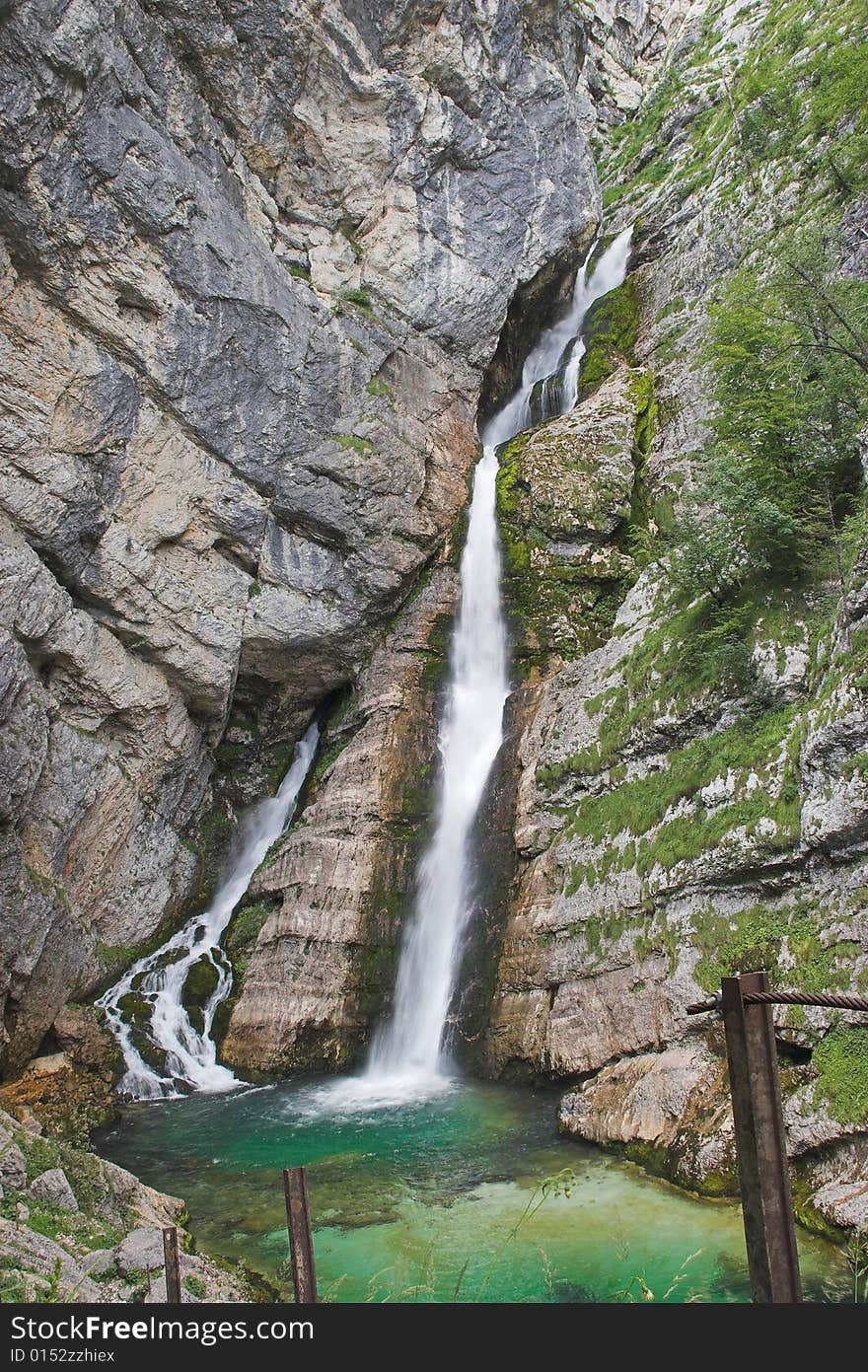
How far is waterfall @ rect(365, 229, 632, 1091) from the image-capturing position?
52.1 ft

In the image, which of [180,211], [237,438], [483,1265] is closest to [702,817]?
[483,1265]

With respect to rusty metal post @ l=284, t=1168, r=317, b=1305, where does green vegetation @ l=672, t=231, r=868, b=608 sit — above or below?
above

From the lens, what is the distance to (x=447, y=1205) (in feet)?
Result: 30.8

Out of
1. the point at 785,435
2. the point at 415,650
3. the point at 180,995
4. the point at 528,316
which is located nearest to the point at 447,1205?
the point at 180,995

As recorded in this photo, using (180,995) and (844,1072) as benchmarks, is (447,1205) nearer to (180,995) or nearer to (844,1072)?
(844,1072)

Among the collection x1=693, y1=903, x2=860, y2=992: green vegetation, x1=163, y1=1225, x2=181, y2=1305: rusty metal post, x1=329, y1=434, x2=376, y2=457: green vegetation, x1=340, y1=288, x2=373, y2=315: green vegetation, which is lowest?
x1=163, y1=1225, x2=181, y2=1305: rusty metal post

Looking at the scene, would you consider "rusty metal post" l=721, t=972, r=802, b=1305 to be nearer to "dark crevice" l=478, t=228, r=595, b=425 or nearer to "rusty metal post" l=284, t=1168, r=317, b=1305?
"rusty metal post" l=284, t=1168, r=317, b=1305

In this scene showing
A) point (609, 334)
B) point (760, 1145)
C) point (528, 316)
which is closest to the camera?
point (760, 1145)

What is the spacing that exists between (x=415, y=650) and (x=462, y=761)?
144 inches

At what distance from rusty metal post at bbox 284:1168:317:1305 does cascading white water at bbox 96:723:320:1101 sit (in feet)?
43.3

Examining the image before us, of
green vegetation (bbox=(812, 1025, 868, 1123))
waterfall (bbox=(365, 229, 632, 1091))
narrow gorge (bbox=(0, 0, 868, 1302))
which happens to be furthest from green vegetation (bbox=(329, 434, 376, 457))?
green vegetation (bbox=(812, 1025, 868, 1123))

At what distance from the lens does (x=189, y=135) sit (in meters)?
19.4

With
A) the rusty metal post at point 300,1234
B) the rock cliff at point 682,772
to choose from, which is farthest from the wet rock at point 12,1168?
the rock cliff at point 682,772

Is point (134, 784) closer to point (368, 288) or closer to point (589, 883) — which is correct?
point (589, 883)
